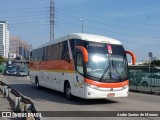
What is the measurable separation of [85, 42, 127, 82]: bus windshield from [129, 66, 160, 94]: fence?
773 cm

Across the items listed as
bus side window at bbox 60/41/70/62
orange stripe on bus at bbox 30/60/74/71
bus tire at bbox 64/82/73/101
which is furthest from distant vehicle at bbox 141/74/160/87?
bus tire at bbox 64/82/73/101

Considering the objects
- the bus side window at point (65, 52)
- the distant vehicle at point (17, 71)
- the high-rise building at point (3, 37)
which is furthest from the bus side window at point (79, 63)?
the high-rise building at point (3, 37)

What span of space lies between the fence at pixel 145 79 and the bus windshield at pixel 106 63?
773 centimetres

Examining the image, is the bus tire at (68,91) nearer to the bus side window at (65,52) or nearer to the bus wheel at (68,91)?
the bus wheel at (68,91)

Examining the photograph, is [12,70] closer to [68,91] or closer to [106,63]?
[68,91]

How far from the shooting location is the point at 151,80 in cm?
2417

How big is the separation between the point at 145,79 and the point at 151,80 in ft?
2.29

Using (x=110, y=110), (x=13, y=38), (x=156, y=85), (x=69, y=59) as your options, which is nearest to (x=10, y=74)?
(x=156, y=85)

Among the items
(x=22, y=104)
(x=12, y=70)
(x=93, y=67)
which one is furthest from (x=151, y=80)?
(x=12, y=70)

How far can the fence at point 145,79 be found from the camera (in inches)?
925

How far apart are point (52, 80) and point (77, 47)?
5365 mm

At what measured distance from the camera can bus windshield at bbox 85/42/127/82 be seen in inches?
587

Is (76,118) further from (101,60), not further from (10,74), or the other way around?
(10,74)

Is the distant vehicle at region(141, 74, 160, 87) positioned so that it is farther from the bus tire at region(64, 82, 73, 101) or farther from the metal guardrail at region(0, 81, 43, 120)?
the metal guardrail at region(0, 81, 43, 120)
